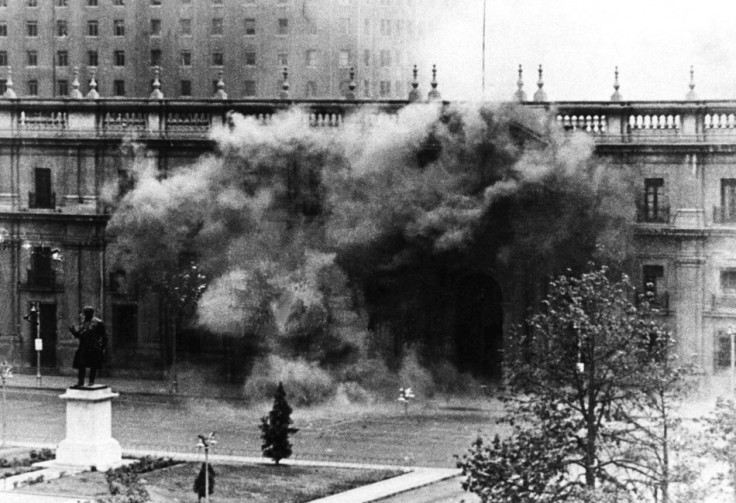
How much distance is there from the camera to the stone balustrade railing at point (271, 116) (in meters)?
61.6

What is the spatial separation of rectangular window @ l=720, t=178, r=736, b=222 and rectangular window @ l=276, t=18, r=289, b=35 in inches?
1441

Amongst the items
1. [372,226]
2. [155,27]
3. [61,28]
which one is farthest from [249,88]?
[372,226]

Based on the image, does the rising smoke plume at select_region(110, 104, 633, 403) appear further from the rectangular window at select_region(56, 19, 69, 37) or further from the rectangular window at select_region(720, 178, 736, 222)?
the rectangular window at select_region(56, 19, 69, 37)

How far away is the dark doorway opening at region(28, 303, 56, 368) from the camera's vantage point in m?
68.0

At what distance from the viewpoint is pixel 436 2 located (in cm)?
7894

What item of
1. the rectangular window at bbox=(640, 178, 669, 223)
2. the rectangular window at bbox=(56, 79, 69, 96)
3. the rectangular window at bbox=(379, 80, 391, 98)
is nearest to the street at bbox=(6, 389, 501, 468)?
the rectangular window at bbox=(640, 178, 669, 223)

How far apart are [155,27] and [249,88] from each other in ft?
21.8

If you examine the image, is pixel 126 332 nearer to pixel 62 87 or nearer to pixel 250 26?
pixel 250 26

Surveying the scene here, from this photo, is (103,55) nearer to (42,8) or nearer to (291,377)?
(42,8)

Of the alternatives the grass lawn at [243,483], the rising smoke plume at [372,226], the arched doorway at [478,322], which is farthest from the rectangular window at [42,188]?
the grass lawn at [243,483]

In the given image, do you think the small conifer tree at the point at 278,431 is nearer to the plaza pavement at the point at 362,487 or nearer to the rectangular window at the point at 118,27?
the plaza pavement at the point at 362,487

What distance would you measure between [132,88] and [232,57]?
7.96 metres

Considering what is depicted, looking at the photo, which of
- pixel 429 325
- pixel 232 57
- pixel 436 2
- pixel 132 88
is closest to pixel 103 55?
pixel 132 88

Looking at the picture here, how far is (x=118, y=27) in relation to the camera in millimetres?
97312
